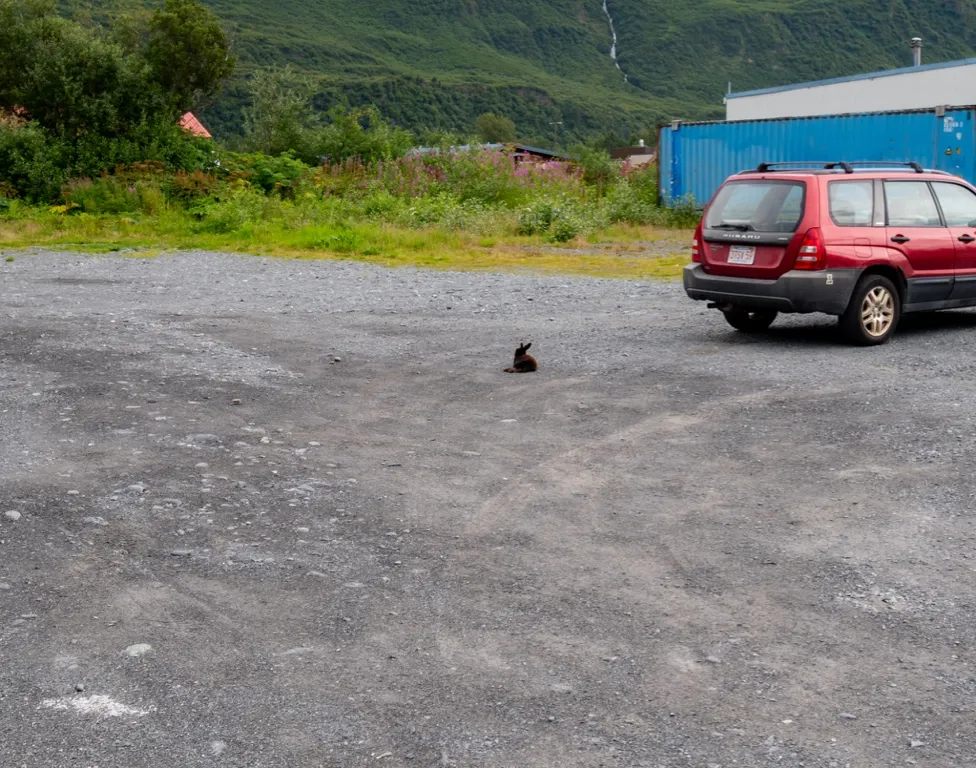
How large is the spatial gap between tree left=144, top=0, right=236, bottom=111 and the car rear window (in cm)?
2227

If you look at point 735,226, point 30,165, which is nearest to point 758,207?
point 735,226

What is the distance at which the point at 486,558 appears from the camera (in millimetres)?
5668

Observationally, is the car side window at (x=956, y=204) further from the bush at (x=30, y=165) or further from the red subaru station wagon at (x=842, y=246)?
the bush at (x=30, y=165)

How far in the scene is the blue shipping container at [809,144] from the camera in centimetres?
2355

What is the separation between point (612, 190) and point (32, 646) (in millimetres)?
27251

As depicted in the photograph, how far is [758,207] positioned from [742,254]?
1.51ft

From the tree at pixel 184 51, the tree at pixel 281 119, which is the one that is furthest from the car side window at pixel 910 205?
the tree at pixel 281 119

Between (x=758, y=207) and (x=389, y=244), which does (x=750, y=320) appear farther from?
(x=389, y=244)

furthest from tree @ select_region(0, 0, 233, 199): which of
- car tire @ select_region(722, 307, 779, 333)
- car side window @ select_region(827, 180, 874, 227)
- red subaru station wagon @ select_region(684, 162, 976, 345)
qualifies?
car side window @ select_region(827, 180, 874, 227)

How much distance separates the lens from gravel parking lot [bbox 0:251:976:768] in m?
3.99

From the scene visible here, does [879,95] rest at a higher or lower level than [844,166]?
higher

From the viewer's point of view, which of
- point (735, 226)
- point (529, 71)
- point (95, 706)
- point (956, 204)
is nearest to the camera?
point (95, 706)

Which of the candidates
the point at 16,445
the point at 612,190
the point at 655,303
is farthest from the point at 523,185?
the point at 16,445

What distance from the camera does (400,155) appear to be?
32.3 metres
